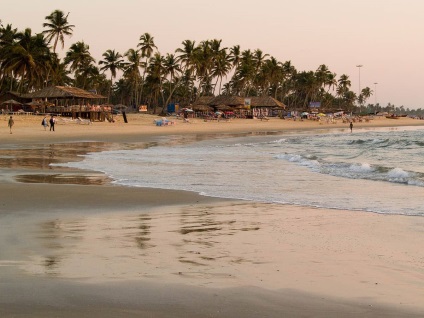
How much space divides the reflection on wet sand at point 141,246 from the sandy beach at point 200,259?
0.04ft

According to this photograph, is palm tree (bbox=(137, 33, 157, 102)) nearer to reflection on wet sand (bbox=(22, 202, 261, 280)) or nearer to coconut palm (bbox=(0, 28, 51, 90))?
coconut palm (bbox=(0, 28, 51, 90))

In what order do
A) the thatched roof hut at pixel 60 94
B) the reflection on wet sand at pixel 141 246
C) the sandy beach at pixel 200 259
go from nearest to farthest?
1. the sandy beach at pixel 200 259
2. the reflection on wet sand at pixel 141 246
3. the thatched roof hut at pixel 60 94

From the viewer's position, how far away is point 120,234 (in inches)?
294

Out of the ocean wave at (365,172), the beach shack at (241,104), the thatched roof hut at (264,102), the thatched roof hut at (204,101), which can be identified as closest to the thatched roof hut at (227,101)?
the beach shack at (241,104)

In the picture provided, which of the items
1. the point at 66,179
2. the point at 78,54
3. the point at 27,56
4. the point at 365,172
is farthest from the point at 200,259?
the point at 78,54

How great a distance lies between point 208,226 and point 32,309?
4232mm

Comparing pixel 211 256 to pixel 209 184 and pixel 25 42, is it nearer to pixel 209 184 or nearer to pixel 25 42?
pixel 209 184

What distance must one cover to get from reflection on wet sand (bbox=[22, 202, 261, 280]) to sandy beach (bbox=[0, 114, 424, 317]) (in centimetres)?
1

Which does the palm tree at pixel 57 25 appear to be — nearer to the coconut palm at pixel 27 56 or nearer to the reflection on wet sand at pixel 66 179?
the coconut palm at pixel 27 56

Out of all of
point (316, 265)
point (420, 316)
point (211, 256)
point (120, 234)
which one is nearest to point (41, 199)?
point (120, 234)

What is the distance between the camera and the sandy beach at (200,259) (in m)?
4.46

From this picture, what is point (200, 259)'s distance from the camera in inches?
240

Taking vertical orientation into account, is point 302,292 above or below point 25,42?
below

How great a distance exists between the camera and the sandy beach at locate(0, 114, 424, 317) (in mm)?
4461
